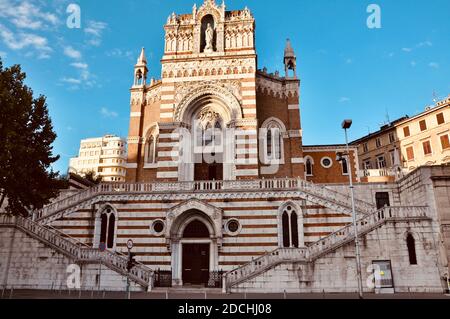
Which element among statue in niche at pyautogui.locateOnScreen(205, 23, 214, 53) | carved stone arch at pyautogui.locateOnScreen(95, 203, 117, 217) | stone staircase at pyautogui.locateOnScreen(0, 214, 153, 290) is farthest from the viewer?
statue in niche at pyautogui.locateOnScreen(205, 23, 214, 53)

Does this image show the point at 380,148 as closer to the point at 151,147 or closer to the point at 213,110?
the point at 213,110

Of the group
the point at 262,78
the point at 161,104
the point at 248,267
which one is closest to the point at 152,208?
the point at 248,267

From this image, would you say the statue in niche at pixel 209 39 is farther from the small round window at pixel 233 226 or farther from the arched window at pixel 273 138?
the small round window at pixel 233 226

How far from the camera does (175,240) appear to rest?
85.3 feet

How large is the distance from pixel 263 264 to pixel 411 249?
29.6 ft

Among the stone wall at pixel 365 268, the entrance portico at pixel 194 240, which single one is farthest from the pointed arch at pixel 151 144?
the stone wall at pixel 365 268

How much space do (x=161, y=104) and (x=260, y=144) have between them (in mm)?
9935

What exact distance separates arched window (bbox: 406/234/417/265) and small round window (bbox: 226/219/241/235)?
10.9 meters

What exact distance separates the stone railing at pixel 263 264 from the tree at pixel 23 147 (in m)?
12.2

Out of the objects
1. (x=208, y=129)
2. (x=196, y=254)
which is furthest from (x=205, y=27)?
(x=196, y=254)

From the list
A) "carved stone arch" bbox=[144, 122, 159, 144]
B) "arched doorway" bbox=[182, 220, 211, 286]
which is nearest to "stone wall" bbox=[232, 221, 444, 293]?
"arched doorway" bbox=[182, 220, 211, 286]

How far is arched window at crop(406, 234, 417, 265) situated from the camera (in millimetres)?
21406

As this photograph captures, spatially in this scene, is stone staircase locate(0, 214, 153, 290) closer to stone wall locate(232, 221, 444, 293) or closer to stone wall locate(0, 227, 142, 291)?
stone wall locate(0, 227, 142, 291)

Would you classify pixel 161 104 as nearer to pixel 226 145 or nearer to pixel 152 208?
pixel 226 145
